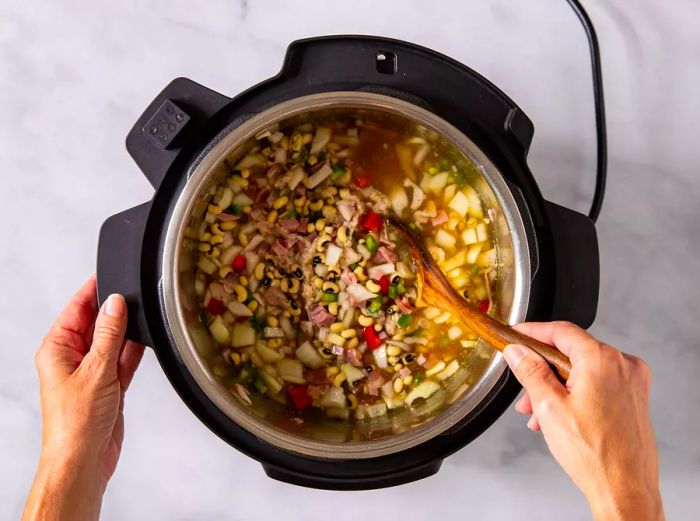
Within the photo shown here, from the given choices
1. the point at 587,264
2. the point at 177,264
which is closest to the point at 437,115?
the point at 587,264

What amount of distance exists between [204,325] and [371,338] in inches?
13.9

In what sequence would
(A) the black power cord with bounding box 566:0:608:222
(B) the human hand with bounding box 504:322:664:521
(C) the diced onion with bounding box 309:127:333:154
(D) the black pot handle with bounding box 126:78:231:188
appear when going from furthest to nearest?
(A) the black power cord with bounding box 566:0:608:222
(C) the diced onion with bounding box 309:127:333:154
(D) the black pot handle with bounding box 126:78:231:188
(B) the human hand with bounding box 504:322:664:521

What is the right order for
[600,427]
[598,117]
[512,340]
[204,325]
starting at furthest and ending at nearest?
[598,117], [204,325], [512,340], [600,427]

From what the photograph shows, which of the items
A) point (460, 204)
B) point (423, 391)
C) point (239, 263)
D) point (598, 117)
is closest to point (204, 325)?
point (239, 263)

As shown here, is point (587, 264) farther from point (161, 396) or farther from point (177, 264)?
point (161, 396)

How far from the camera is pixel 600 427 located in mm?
1123

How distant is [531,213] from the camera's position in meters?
1.38

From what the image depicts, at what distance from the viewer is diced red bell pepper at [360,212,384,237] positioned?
4.93ft

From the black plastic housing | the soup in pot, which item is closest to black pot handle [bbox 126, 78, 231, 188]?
the black plastic housing

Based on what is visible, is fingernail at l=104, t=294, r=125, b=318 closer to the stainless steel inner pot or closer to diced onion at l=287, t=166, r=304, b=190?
the stainless steel inner pot

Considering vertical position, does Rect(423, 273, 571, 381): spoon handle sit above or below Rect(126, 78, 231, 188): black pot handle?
below

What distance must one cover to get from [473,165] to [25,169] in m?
1.05

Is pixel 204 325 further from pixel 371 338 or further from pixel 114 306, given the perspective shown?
pixel 371 338

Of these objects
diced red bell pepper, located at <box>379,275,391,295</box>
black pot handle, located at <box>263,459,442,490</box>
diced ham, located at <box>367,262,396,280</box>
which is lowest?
black pot handle, located at <box>263,459,442,490</box>
